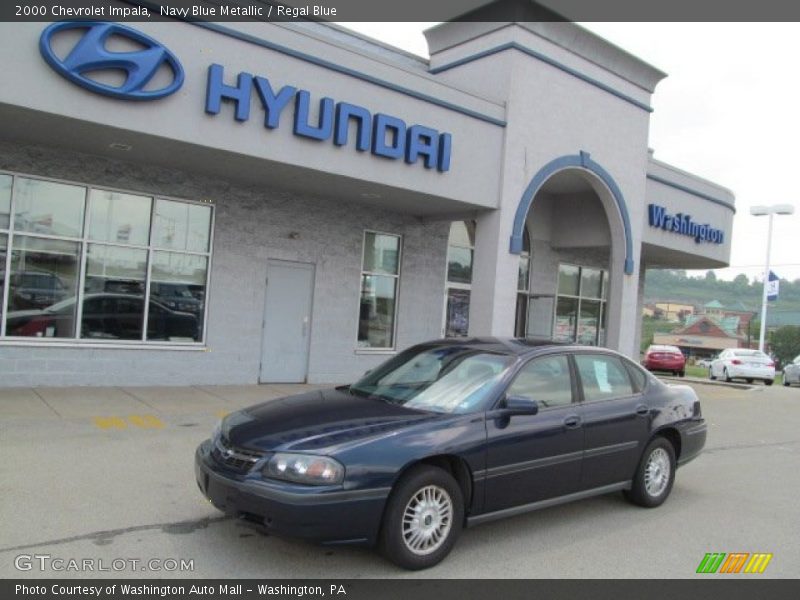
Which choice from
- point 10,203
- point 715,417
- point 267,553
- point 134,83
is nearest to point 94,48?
point 134,83

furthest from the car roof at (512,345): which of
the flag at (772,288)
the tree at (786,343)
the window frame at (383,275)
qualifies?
the tree at (786,343)

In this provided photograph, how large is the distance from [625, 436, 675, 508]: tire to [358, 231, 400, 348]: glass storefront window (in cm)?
795

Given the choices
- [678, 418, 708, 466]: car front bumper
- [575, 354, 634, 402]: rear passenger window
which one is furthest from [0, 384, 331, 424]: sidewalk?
[678, 418, 708, 466]: car front bumper

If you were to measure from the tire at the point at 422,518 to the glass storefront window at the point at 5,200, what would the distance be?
803 centimetres

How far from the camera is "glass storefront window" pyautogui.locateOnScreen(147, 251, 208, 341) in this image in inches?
439

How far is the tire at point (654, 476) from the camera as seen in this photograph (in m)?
6.17

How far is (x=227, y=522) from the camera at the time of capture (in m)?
5.27

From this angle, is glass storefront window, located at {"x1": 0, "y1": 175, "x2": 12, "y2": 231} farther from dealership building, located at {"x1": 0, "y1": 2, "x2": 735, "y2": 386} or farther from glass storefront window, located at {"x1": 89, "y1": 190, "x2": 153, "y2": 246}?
glass storefront window, located at {"x1": 89, "y1": 190, "x2": 153, "y2": 246}

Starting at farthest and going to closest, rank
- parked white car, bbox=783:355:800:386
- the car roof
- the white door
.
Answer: parked white car, bbox=783:355:800:386 < the white door < the car roof

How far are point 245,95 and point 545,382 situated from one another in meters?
5.97

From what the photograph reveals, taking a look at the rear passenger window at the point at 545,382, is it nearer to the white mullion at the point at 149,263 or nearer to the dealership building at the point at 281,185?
the dealership building at the point at 281,185

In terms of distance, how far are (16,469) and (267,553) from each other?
2950 millimetres

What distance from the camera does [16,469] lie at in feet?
20.2

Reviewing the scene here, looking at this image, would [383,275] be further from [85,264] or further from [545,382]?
[545,382]
